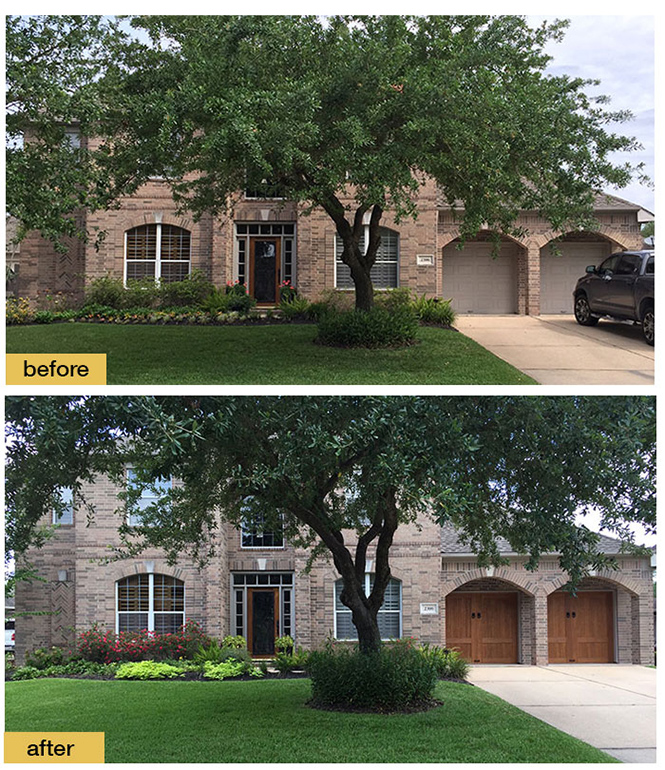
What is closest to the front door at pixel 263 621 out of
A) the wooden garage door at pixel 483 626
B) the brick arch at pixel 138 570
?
the brick arch at pixel 138 570

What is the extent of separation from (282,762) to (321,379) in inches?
243

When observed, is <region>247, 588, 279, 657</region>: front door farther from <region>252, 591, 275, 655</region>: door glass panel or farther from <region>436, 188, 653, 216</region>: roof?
<region>436, 188, 653, 216</region>: roof

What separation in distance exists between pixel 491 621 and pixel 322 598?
19.0 ft

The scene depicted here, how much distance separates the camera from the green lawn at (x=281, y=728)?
9492 mm

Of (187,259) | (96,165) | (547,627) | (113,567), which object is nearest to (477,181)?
(96,165)

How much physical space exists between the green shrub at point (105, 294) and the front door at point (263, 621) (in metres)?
8.89

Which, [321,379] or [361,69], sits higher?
[361,69]

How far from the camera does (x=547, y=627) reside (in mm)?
24422

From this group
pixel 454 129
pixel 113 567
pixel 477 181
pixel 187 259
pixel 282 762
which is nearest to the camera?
pixel 282 762

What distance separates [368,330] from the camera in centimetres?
1617

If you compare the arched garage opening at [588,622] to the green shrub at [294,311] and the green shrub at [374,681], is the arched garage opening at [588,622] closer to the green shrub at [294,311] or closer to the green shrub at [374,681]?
the green shrub at [294,311]

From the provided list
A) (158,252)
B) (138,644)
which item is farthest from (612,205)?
(138,644)

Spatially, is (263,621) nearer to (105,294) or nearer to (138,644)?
(138,644)

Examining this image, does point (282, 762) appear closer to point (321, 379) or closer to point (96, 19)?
point (321, 379)
